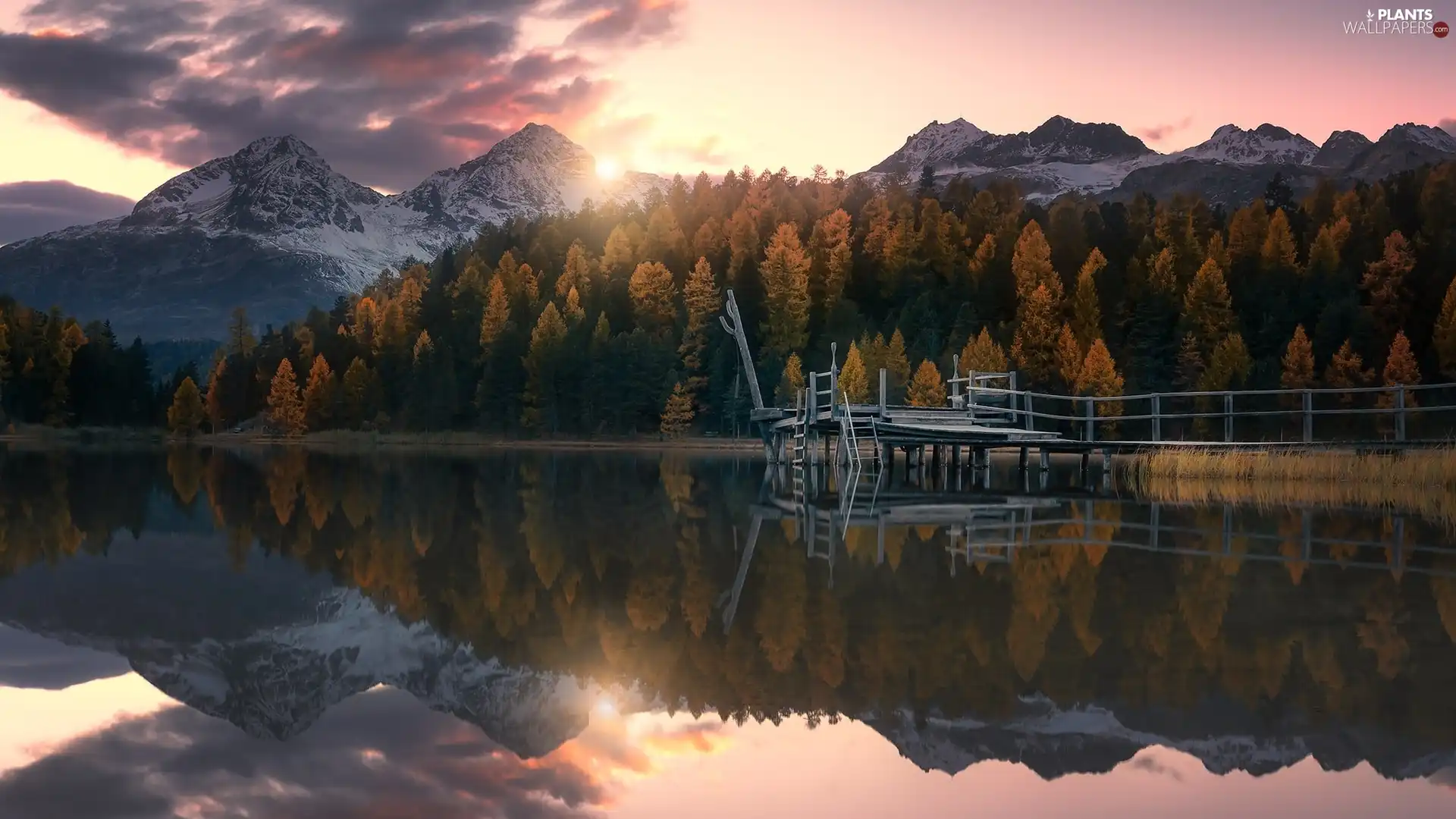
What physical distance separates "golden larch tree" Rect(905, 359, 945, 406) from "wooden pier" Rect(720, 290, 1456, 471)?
3652mm

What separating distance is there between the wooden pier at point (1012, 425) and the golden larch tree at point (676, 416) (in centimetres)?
1548

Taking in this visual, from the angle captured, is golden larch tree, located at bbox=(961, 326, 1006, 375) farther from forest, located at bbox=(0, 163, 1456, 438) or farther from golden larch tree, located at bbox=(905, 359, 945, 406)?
golden larch tree, located at bbox=(905, 359, 945, 406)

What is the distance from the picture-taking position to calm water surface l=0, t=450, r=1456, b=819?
6906 mm

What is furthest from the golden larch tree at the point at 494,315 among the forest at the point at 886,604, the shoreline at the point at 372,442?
the forest at the point at 886,604

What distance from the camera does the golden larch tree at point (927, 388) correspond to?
266 ft

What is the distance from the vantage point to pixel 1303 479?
28.9m

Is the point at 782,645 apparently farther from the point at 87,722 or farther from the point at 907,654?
the point at 87,722

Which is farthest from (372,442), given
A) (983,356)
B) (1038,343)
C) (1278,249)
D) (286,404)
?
(1278,249)

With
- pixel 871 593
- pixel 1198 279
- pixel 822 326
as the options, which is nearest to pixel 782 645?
pixel 871 593

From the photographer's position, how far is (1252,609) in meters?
12.0

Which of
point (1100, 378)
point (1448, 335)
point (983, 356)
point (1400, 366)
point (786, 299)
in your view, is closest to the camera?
point (1100, 378)

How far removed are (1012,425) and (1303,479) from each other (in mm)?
12321

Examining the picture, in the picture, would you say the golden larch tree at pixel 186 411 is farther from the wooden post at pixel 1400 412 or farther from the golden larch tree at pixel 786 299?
the wooden post at pixel 1400 412

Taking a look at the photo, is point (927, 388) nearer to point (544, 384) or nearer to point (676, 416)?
point (676, 416)
